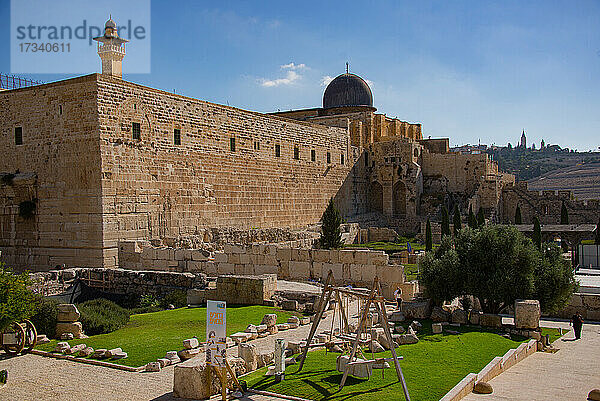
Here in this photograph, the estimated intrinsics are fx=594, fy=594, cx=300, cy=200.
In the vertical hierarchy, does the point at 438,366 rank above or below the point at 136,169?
below

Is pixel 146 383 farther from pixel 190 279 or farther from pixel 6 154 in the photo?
pixel 6 154

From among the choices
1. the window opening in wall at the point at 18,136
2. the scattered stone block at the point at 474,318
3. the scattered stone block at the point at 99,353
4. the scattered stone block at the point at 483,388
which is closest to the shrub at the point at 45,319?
the scattered stone block at the point at 99,353

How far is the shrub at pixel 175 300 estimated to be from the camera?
44.2ft

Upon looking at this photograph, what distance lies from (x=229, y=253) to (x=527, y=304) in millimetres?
8116

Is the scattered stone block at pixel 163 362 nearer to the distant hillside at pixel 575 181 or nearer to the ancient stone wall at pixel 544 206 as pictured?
the ancient stone wall at pixel 544 206

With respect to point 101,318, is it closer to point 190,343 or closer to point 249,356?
point 190,343

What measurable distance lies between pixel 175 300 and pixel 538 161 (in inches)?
4498

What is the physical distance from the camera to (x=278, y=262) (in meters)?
15.5

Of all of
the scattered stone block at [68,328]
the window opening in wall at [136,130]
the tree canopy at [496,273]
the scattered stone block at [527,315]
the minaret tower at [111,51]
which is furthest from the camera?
the minaret tower at [111,51]

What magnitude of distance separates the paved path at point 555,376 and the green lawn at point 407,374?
0.39 meters

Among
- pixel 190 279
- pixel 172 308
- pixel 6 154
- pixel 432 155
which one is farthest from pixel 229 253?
pixel 432 155

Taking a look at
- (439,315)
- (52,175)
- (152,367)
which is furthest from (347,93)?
(152,367)

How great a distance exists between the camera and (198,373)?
6.65 meters

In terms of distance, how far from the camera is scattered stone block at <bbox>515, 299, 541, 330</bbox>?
10.4 metres
